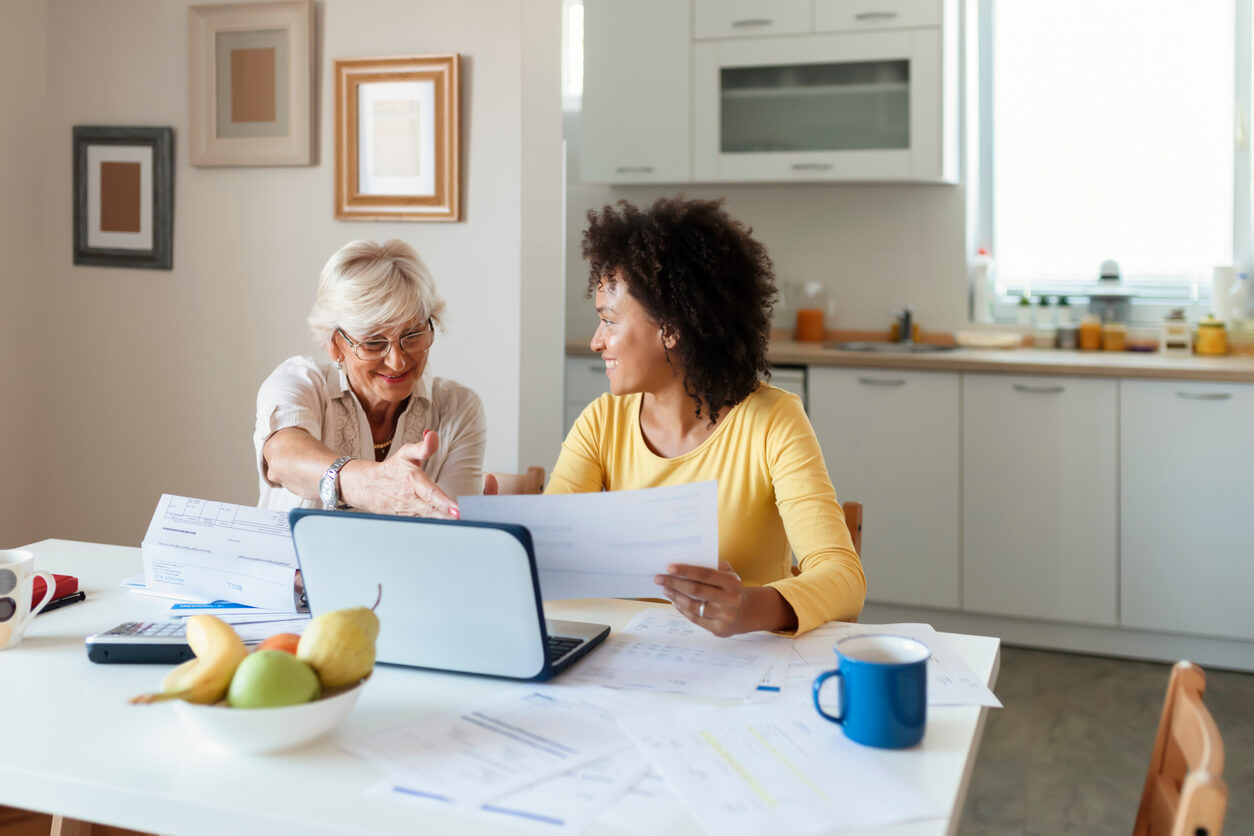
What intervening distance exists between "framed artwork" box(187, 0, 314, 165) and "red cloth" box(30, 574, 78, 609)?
7.45 feet

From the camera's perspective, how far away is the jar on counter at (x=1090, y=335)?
3.80 metres

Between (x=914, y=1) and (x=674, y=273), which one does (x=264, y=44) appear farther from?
(x=674, y=273)

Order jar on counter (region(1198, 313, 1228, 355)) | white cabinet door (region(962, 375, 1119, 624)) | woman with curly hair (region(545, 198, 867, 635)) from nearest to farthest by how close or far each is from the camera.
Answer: woman with curly hair (region(545, 198, 867, 635)), white cabinet door (region(962, 375, 1119, 624)), jar on counter (region(1198, 313, 1228, 355))

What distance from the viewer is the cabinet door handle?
3.39m

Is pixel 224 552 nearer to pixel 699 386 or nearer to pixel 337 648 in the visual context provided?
pixel 337 648

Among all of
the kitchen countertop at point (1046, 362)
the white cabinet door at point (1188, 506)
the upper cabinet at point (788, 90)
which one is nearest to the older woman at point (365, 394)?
the kitchen countertop at point (1046, 362)

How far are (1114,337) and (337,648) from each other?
3352 mm

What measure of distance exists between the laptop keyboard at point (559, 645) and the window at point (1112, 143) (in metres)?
3.15

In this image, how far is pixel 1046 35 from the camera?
3.98 m

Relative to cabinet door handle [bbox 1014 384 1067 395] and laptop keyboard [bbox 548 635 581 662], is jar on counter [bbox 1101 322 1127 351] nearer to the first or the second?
cabinet door handle [bbox 1014 384 1067 395]

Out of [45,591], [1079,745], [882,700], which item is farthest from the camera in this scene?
[1079,745]

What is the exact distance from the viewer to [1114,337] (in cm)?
378

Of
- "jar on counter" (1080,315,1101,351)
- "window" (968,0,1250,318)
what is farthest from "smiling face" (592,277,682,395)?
"window" (968,0,1250,318)

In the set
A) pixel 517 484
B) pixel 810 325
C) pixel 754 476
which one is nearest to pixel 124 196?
pixel 810 325
